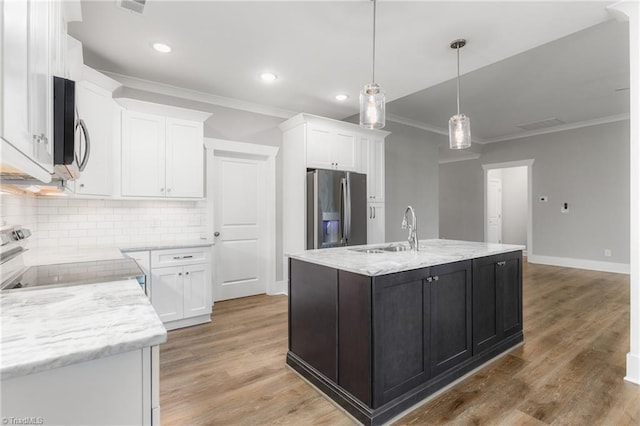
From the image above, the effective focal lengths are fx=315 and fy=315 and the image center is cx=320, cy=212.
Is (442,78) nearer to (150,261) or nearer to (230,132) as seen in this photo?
(230,132)

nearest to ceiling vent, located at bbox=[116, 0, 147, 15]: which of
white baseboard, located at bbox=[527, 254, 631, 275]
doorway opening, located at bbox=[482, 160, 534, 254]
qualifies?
white baseboard, located at bbox=[527, 254, 631, 275]

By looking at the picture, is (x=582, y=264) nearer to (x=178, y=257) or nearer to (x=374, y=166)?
(x=374, y=166)

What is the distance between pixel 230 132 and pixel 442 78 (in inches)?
107

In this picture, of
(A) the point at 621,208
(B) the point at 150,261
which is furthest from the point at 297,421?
(A) the point at 621,208

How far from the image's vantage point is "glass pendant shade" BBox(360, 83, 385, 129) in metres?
2.37

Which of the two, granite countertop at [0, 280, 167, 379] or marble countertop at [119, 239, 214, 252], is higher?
granite countertop at [0, 280, 167, 379]

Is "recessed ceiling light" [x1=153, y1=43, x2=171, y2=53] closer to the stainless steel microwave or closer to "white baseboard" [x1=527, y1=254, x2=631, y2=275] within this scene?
the stainless steel microwave

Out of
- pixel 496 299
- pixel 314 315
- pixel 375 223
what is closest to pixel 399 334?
pixel 314 315

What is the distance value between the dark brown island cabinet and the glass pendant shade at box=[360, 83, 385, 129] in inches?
45.8

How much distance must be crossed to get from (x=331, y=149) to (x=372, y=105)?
2.08 metres

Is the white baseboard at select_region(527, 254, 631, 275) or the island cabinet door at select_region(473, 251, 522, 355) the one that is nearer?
the island cabinet door at select_region(473, 251, 522, 355)

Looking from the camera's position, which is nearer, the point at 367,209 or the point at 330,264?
the point at 330,264

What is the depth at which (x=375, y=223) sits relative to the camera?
16.1 ft

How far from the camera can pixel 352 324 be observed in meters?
1.89
